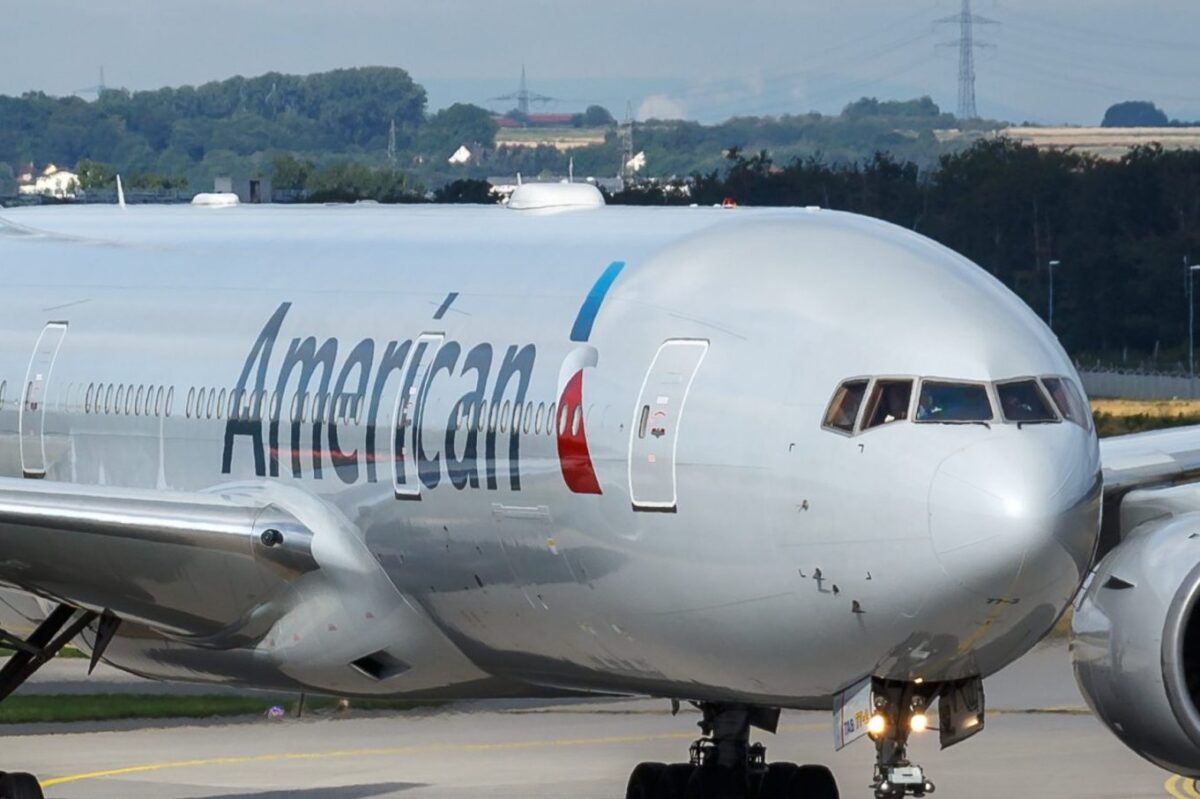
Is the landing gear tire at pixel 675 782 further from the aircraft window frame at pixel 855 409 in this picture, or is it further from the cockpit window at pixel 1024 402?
the cockpit window at pixel 1024 402

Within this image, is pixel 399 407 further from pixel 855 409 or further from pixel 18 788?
pixel 18 788

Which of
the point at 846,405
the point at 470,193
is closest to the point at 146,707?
the point at 846,405

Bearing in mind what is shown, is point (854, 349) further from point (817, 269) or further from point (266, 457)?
point (266, 457)

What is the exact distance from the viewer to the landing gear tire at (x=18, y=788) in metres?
23.3

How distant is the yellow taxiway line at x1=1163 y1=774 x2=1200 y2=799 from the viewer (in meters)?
28.4

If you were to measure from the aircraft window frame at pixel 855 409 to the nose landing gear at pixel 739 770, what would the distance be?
5.15 meters

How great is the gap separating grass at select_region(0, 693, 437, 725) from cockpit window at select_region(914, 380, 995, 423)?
18.7 m

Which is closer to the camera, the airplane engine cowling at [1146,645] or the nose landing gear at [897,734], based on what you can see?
the nose landing gear at [897,734]

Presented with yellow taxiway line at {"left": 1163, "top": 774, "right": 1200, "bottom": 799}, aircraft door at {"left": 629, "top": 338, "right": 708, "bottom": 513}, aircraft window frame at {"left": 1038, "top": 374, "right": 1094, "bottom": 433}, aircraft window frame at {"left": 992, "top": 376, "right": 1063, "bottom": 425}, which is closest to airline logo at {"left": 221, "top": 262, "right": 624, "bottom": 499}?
aircraft door at {"left": 629, "top": 338, "right": 708, "bottom": 513}

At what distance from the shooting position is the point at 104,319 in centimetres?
2383

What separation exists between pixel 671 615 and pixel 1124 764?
46.3 feet

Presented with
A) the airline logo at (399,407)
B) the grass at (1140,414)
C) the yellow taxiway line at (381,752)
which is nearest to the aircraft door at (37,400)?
the airline logo at (399,407)

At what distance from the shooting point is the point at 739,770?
2150 centimetres

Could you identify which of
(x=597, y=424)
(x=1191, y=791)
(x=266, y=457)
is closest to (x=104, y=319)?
(x=266, y=457)
